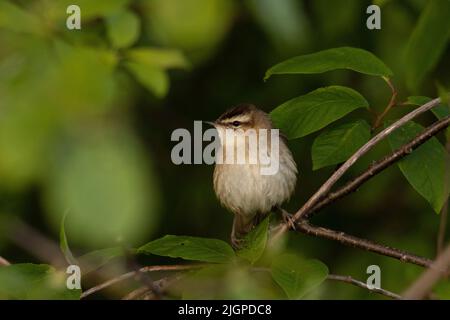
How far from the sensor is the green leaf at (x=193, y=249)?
1.55 m

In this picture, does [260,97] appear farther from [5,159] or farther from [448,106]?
[5,159]

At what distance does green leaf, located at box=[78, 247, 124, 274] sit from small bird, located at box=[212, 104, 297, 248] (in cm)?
176

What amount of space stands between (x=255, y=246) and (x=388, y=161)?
0.48 metres

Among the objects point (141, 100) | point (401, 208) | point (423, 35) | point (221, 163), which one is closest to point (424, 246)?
point (401, 208)

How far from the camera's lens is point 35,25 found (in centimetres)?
Answer: 156

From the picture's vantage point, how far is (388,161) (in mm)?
1923

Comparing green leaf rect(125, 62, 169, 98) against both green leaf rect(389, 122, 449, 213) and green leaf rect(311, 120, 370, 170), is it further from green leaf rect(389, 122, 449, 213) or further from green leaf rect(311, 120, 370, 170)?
green leaf rect(389, 122, 449, 213)

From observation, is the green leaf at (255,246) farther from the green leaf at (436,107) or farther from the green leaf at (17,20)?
the green leaf at (17,20)

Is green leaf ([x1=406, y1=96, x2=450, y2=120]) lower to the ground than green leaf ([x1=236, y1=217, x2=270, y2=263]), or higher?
higher

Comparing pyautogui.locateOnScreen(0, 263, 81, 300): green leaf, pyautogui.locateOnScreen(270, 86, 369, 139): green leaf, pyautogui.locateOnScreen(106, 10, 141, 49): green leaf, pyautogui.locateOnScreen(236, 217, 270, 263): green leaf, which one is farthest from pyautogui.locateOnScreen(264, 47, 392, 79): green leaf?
pyautogui.locateOnScreen(106, 10, 141, 49): green leaf

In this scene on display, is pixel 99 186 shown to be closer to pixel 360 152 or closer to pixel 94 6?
pixel 94 6

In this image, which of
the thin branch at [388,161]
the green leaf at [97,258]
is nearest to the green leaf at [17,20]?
the green leaf at [97,258]

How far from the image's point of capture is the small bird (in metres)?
3.46

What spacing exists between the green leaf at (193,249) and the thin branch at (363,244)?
537 millimetres
